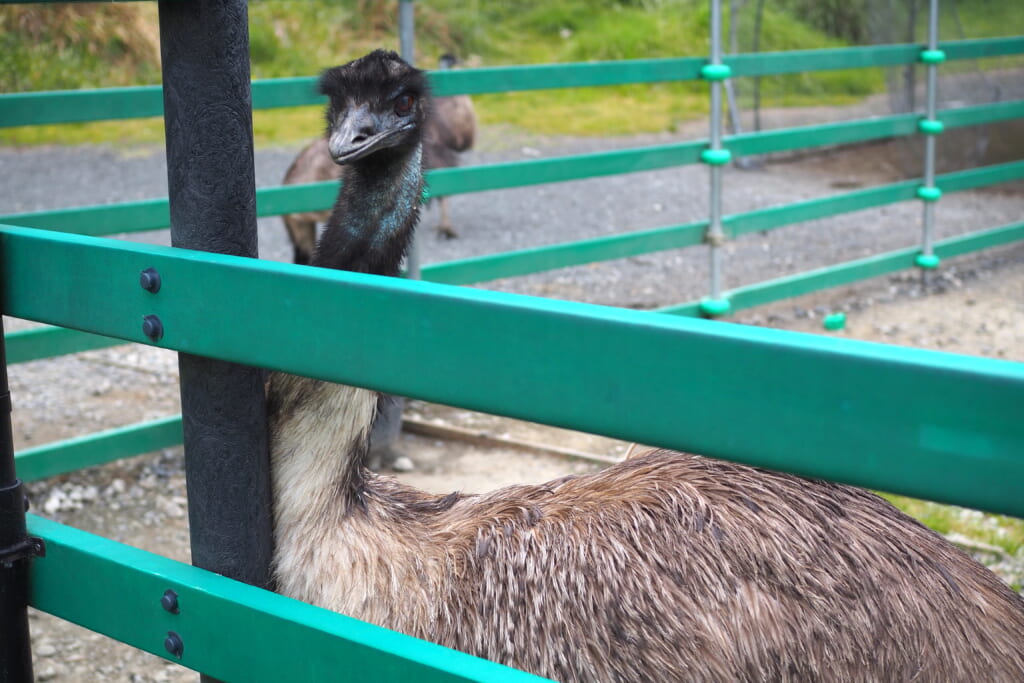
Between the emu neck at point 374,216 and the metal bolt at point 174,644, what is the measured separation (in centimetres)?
81

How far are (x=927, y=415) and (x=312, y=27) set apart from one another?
14827mm

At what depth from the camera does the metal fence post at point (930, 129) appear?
22.2 feet

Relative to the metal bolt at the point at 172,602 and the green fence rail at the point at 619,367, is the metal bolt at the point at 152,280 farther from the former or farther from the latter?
the metal bolt at the point at 172,602

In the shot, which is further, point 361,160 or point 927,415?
point 361,160

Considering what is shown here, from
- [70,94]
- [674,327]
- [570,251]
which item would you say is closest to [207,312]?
[674,327]

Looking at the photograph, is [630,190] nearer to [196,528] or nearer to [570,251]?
[570,251]

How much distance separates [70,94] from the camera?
160 inches

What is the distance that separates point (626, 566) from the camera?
204cm

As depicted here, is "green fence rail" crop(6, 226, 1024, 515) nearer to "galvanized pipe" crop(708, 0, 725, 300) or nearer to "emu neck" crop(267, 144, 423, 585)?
"emu neck" crop(267, 144, 423, 585)

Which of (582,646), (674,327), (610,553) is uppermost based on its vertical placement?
(674,327)

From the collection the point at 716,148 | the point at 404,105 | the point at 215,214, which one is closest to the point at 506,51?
the point at 716,148

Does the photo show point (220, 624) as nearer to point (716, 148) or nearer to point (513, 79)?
point (513, 79)

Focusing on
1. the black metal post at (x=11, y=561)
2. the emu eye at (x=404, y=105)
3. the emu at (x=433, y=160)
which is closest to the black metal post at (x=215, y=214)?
the black metal post at (x=11, y=561)

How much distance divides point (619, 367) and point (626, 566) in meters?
1.02
